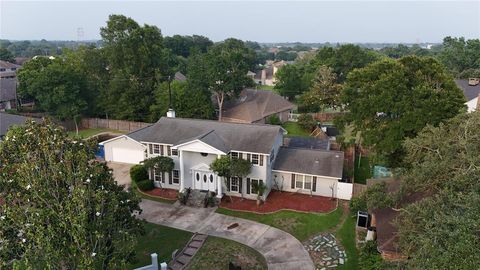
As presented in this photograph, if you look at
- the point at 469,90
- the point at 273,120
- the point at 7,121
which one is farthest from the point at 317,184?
the point at 469,90

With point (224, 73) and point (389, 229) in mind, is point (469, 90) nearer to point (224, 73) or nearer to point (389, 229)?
point (224, 73)

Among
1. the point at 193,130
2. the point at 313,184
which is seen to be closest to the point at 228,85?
the point at 193,130

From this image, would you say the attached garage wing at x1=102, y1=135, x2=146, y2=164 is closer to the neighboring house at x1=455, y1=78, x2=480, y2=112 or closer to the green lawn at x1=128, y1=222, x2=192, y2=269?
the green lawn at x1=128, y1=222, x2=192, y2=269

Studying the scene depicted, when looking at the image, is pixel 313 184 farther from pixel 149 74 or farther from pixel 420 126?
pixel 149 74

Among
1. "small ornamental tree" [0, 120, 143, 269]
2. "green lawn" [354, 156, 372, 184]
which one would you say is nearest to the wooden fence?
"green lawn" [354, 156, 372, 184]

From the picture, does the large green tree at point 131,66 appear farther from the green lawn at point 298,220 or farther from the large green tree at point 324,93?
the green lawn at point 298,220

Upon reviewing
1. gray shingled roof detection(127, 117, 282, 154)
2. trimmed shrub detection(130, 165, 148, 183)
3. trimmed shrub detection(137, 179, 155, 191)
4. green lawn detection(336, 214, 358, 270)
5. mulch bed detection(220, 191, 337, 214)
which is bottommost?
green lawn detection(336, 214, 358, 270)
